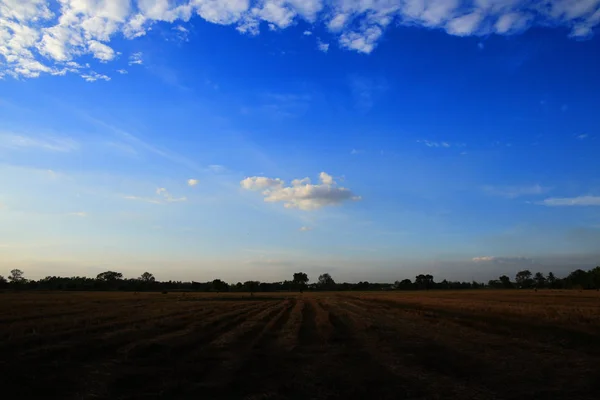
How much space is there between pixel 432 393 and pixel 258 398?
4.48 metres

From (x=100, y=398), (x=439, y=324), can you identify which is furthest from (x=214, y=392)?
(x=439, y=324)

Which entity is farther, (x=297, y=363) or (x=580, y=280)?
(x=580, y=280)

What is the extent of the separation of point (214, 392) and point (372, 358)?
732 centimetres

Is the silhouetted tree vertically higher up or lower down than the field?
higher up

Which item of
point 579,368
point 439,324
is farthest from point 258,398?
point 439,324

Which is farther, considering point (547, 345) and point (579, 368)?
point (547, 345)

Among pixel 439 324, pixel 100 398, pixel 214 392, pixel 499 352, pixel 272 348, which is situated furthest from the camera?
pixel 439 324

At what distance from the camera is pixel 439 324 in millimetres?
29141

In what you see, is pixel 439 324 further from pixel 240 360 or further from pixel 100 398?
pixel 100 398

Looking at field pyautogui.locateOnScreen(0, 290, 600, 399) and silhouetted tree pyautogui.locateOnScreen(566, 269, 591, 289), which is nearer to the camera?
field pyautogui.locateOnScreen(0, 290, 600, 399)

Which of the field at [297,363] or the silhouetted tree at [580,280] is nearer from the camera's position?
the field at [297,363]

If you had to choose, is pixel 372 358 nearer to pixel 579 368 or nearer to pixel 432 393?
pixel 432 393

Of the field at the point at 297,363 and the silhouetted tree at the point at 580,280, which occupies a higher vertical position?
the silhouetted tree at the point at 580,280

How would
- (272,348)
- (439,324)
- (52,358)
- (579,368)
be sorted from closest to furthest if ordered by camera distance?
(579,368) → (52,358) → (272,348) → (439,324)
